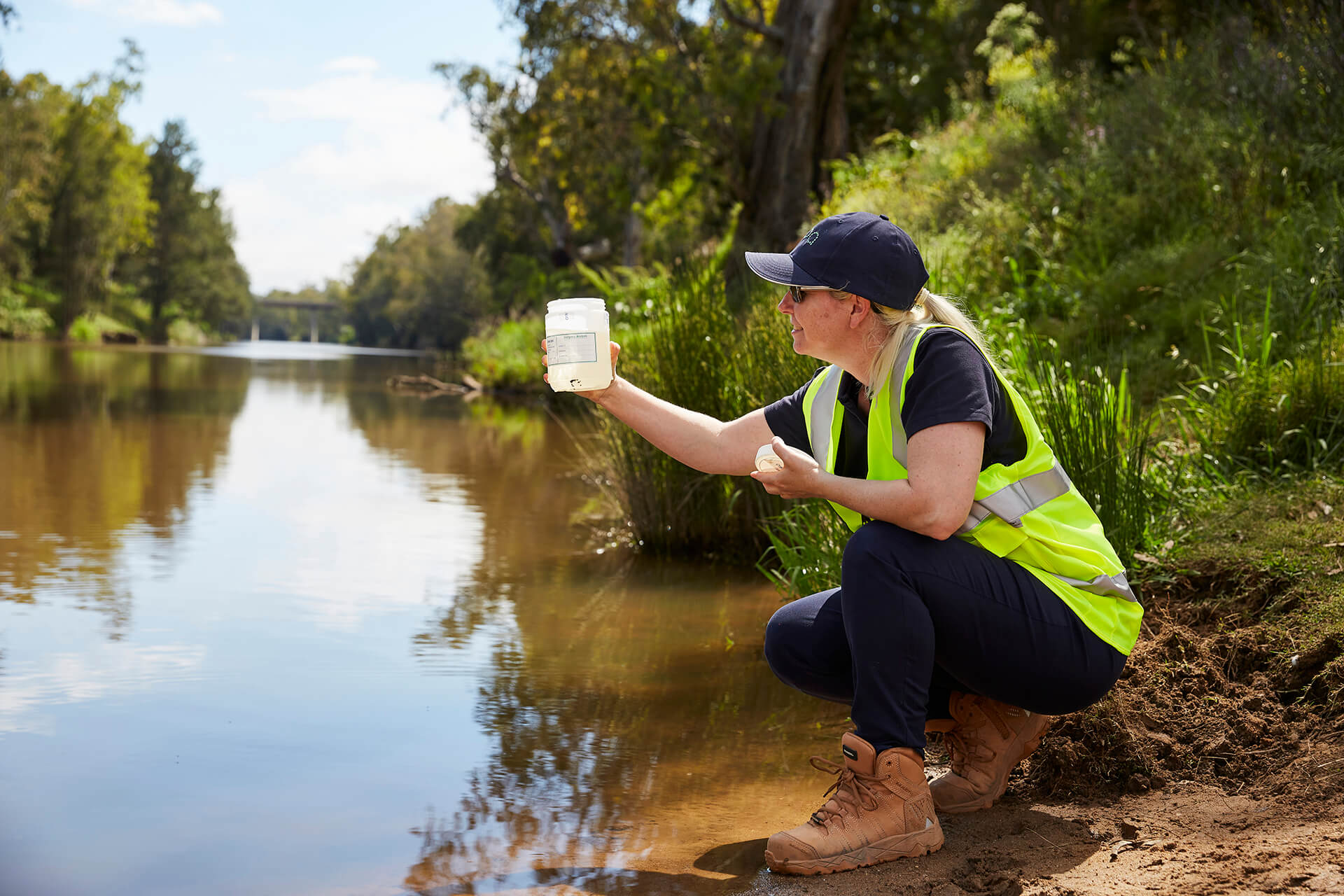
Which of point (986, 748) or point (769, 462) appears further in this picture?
point (986, 748)

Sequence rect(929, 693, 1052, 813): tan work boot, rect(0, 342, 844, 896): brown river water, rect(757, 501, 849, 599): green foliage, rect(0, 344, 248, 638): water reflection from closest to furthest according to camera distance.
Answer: rect(0, 342, 844, 896): brown river water, rect(929, 693, 1052, 813): tan work boot, rect(757, 501, 849, 599): green foliage, rect(0, 344, 248, 638): water reflection

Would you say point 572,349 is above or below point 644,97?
below

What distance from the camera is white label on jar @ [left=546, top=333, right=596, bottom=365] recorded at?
9.12 feet

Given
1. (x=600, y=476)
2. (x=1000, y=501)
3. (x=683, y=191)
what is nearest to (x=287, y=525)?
(x=600, y=476)

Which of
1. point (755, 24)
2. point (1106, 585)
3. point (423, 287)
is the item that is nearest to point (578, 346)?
point (1106, 585)

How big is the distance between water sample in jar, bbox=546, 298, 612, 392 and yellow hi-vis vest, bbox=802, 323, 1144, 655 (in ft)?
2.28

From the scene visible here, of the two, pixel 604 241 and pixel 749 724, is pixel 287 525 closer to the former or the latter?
pixel 749 724

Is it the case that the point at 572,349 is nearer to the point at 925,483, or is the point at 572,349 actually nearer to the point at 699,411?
the point at 925,483

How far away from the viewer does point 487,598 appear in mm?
5238

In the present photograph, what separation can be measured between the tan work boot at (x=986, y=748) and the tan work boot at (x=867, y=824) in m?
0.29

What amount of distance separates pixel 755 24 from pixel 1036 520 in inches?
471

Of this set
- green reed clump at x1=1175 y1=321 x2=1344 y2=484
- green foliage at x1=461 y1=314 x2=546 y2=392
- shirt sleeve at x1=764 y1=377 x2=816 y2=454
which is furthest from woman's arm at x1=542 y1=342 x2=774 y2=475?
green foliage at x1=461 y1=314 x2=546 y2=392

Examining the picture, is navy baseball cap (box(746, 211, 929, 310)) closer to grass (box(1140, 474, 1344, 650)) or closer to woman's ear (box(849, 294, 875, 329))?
woman's ear (box(849, 294, 875, 329))

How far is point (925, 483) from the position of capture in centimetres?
235
